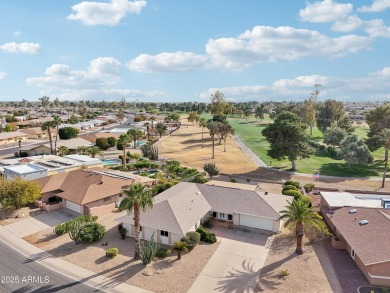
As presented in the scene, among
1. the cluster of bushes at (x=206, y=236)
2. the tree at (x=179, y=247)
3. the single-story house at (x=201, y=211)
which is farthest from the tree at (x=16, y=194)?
the cluster of bushes at (x=206, y=236)

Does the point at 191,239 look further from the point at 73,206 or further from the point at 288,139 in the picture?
the point at 288,139

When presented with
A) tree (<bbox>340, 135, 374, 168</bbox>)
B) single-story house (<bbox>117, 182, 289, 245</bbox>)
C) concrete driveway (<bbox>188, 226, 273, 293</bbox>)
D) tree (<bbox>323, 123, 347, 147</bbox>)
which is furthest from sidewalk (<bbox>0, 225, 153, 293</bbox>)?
tree (<bbox>323, 123, 347, 147</bbox>)

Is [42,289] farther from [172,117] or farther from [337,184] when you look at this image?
[172,117]

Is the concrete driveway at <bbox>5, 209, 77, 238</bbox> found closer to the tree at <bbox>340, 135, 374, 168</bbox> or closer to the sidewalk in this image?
the sidewalk

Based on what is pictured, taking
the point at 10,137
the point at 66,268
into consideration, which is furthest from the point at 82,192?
the point at 10,137

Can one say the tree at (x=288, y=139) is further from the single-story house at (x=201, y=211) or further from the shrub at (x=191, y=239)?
the shrub at (x=191, y=239)
